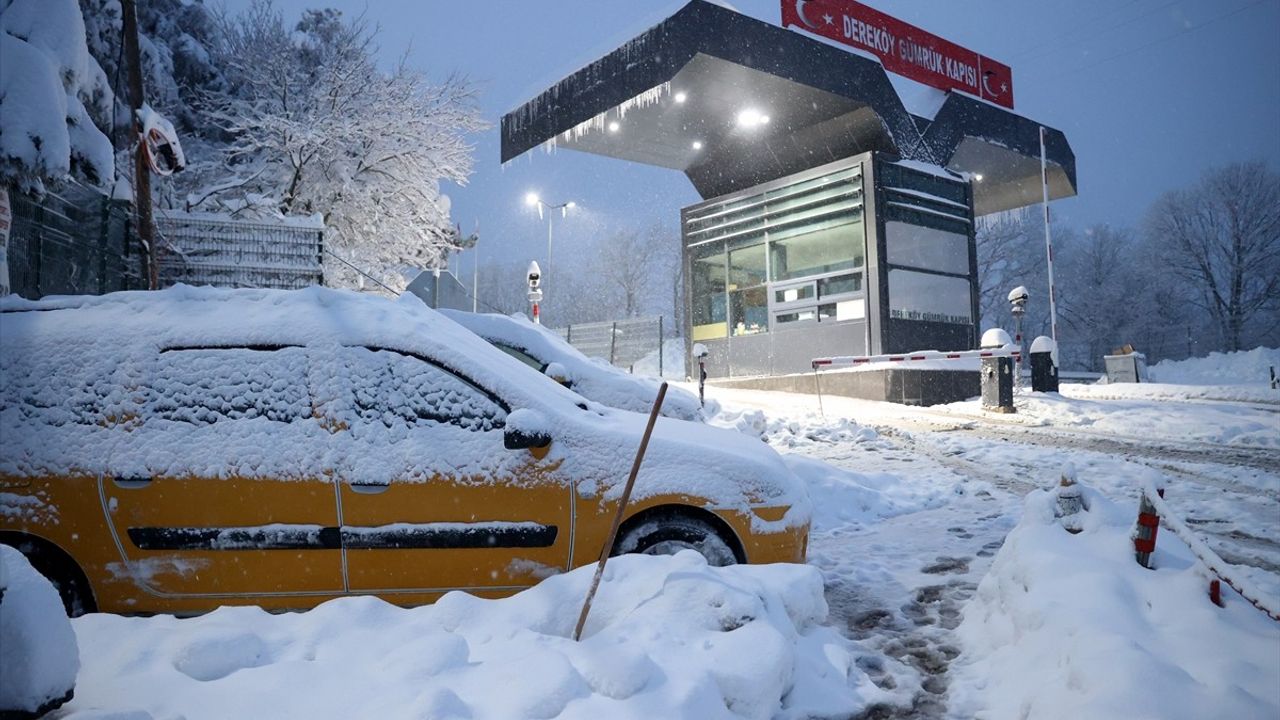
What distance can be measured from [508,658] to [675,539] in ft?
4.25

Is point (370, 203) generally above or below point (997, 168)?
below

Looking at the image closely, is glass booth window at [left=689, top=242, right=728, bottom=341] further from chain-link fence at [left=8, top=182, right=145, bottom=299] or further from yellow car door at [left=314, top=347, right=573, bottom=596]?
yellow car door at [left=314, top=347, right=573, bottom=596]

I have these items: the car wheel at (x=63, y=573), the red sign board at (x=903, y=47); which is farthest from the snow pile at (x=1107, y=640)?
the red sign board at (x=903, y=47)

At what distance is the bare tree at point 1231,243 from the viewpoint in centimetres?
3419

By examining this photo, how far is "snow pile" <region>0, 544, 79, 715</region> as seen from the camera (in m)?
1.67

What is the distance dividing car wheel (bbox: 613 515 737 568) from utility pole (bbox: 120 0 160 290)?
11081 millimetres

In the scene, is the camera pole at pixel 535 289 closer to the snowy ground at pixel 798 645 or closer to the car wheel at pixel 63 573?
the snowy ground at pixel 798 645

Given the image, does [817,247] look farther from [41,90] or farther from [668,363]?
[668,363]

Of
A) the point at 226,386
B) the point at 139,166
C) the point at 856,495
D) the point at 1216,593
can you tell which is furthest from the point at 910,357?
the point at 139,166

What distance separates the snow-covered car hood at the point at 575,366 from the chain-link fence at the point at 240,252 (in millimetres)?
6918

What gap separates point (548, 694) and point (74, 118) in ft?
22.0

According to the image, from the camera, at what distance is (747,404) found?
1339 centimetres

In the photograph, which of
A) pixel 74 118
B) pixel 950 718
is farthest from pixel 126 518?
pixel 74 118

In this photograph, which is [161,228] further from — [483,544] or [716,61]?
[483,544]
